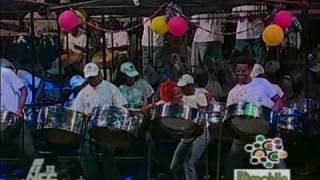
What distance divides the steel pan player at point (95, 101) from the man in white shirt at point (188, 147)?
47 cm

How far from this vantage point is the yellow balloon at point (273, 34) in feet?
20.1

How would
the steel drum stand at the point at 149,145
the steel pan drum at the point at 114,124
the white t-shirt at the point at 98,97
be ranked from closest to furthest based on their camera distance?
the steel pan drum at the point at 114,124 < the steel drum stand at the point at 149,145 < the white t-shirt at the point at 98,97

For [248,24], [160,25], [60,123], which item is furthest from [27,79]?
[248,24]

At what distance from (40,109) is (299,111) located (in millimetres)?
1931

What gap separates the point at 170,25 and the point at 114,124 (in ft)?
2.70

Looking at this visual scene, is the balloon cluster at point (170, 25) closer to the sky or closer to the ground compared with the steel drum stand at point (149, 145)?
closer to the sky

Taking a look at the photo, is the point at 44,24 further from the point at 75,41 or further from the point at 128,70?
the point at 128,70

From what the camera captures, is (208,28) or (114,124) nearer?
(114,124)

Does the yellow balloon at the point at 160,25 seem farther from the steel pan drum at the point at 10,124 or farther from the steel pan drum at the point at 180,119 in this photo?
the steel pan drum at the point at 10,124

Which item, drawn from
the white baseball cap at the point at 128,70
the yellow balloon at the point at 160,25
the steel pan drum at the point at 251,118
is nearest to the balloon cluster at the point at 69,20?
the yellow balloon at the point at 160,25

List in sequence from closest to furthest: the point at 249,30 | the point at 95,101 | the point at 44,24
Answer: the point at 95,101
the point at 249,30
the point at 44,24

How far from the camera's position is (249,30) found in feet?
23.2

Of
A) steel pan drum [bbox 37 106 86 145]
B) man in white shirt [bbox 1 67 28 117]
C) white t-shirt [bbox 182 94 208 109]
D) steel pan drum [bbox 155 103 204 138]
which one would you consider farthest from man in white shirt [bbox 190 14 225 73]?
man in white shirt [bbox 1 67 28 117]

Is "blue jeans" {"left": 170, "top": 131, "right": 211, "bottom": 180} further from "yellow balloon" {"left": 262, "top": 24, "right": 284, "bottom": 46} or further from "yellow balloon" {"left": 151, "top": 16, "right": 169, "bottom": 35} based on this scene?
→ "yellow balloon" {"left": 262, "top": 24, "right": 284, "bottom": 46}
